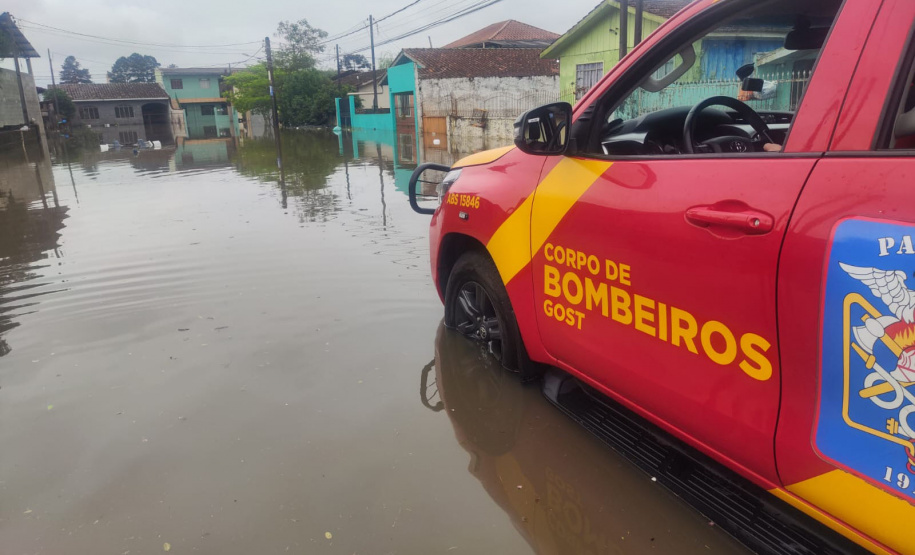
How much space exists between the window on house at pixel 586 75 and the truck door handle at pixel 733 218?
2189 cm

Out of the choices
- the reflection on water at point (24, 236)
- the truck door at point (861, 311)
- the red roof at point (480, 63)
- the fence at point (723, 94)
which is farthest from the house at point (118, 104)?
the truck door at point (861, 311)

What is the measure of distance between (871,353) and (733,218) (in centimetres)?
50

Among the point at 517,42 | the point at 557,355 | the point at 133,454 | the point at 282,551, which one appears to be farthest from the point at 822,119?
the point at 517,42

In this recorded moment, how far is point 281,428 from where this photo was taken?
10.2 ft

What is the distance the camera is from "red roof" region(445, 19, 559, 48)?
48656mm

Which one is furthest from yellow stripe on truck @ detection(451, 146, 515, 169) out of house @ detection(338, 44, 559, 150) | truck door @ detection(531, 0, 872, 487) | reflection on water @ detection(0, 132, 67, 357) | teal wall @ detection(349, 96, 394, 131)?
teal wall @ detection(349, 96, 394, 131)

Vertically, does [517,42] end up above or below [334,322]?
above

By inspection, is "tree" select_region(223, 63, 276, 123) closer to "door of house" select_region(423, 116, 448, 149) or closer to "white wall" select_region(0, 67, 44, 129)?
"white wall" select_region(0, 67, 44, 129)

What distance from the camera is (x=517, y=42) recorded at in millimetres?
46719

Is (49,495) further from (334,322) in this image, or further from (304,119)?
(304,119)

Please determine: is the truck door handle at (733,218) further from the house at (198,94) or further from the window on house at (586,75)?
the house at (198,94)

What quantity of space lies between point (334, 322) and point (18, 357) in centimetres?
204

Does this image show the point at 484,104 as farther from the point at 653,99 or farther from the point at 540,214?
the point at 540,214

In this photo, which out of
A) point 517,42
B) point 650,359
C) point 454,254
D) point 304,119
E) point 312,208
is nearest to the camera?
point 650,359
